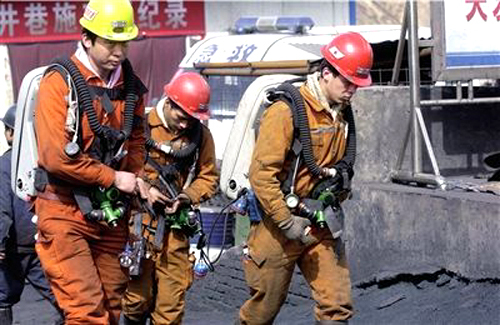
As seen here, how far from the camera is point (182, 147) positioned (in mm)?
8641

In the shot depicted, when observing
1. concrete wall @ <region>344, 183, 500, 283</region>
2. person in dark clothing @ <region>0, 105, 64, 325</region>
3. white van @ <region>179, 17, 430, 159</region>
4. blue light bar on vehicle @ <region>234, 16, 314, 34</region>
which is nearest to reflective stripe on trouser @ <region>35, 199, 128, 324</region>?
person in dark clothing @ <region>0, 105, 64, 325</region>

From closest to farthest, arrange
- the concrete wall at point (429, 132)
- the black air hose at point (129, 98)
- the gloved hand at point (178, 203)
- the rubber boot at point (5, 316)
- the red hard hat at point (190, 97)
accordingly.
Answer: the black air hose at point (129, 98)
the gloved hand at point (178, 203)
the red hard hat at point (190, 97)
the rubber boot at point (5, 316)
the concrete wall at point (429, 132)

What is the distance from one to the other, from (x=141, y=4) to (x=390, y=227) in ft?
32.8

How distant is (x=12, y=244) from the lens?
9.29 m

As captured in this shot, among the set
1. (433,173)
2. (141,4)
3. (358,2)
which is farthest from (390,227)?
(358,2)

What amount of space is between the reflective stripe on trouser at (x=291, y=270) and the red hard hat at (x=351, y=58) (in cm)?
93

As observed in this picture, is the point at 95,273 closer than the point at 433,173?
Yes

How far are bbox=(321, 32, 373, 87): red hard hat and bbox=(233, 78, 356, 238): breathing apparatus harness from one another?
28 centimetres

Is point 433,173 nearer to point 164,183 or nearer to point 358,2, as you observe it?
point 164,183

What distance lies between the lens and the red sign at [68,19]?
18.6 metres

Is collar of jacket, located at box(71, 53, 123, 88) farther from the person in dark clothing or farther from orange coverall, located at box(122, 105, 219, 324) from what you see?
the person in dark clothing

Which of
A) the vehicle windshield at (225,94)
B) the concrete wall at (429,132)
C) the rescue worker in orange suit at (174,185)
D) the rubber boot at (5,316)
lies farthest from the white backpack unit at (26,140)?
the vehicle windshield at (225,94)

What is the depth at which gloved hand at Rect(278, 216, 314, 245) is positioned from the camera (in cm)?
747

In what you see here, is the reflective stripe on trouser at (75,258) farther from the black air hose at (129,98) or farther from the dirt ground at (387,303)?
the dirt ground at (387,303)
